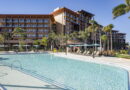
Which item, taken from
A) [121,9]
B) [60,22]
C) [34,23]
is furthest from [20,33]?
[121,9]

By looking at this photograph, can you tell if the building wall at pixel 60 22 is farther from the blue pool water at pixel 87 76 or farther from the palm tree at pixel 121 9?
the blue pool water at pixel 87 76

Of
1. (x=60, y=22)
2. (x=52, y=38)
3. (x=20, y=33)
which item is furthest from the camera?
(x=60, y=22)

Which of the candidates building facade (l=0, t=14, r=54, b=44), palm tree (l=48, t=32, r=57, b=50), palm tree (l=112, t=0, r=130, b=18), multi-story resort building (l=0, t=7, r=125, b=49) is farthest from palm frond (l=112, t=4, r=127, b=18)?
building facade (l=0, t=14, r=54, b=44)

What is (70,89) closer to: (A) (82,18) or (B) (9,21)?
(B) (9,21)

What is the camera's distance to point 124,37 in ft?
355

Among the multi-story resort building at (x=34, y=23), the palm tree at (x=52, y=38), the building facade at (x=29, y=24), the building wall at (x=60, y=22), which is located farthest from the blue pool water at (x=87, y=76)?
the building facade at (x=29, y=24)

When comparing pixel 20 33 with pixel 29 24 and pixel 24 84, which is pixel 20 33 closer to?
pixel 29 24

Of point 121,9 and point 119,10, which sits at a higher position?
point 121,9

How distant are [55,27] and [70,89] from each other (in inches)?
2387

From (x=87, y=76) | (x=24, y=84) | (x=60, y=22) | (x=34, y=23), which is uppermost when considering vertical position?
(x=60, y=22)

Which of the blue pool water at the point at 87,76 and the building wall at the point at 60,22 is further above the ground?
the building wall at the point at 60,22

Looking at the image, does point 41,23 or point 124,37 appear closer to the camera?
point 41,23

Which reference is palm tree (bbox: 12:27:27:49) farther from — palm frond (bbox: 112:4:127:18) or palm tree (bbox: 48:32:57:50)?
palm frond (bbox: 112:4:127:18)

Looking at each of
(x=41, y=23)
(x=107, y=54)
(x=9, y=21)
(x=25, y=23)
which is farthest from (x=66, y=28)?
(x=107, y=54)
